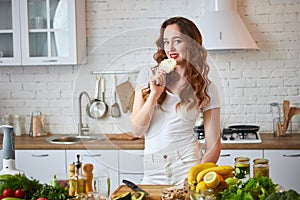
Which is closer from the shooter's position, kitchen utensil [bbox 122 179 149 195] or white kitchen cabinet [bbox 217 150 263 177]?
kitchen utensil [bbox 122 179 149 195]

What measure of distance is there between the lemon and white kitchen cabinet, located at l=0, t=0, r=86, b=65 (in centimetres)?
230

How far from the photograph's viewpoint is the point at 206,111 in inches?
90.1

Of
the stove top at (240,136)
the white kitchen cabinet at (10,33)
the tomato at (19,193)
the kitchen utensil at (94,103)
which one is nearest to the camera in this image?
the tomato at (19,193)

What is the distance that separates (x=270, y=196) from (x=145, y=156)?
588mm

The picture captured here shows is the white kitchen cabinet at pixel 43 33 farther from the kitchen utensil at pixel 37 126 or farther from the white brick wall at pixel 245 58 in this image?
the kitchen utensil at pixel 37 126

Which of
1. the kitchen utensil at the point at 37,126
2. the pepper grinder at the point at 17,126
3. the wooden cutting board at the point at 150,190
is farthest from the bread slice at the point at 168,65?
the pepper grinder at the point at 17,126

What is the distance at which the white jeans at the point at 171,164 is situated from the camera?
2045 mm

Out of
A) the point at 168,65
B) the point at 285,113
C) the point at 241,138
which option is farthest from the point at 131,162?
the point at 285,113

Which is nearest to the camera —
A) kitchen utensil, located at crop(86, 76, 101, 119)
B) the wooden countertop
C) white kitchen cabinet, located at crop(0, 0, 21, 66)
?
kitchen utensil, located at crop(86, 76, 101, 119)

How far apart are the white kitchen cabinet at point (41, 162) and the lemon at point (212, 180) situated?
209cm

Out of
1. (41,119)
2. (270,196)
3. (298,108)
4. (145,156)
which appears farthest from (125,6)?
(270,196)

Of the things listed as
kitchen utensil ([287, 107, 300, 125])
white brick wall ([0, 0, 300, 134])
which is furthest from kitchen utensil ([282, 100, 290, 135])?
white brick wall ([0, 0, 300, 134])

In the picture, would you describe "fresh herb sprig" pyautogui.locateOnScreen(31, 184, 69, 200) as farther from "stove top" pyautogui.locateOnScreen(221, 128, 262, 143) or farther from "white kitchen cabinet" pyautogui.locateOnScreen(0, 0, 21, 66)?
"white kitchen cabinet" pyautogui.locateOnScreen(0, 0, 21, 66)

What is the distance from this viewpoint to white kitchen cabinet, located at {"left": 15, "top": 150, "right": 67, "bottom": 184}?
3.82 metres
